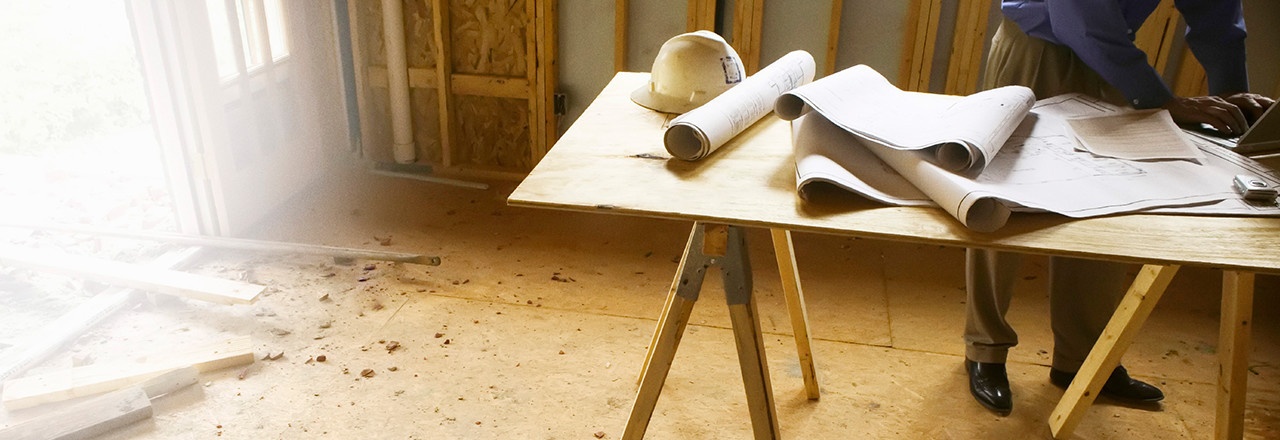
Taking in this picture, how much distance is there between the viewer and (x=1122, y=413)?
2.13 m

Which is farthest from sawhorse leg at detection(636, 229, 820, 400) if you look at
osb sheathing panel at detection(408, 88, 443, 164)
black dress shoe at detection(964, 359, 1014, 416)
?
osb sheathing panel at detection(408, 88, 443, 164)

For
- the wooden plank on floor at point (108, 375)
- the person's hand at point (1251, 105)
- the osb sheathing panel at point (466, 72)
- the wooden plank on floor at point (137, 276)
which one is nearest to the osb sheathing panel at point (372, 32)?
the osb sheathing panel at point (466, 72)

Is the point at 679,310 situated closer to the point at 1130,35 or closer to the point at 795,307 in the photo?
the point at 795,307

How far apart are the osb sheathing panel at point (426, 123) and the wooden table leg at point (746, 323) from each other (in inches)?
90.3

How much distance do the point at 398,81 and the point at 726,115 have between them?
7.40 ft

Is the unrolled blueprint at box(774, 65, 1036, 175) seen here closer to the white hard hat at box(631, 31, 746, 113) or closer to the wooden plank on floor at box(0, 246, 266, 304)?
the white hard hat at box(631, 31, 746, 113)

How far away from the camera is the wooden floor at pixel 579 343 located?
2.06 m

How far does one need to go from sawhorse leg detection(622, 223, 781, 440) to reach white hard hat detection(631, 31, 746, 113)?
0.29 metres

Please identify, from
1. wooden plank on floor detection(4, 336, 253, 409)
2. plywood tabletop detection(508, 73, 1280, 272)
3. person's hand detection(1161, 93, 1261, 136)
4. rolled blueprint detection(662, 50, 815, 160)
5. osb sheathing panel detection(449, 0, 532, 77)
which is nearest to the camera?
plywood tabletop detection(508, 73, 1280, 272)

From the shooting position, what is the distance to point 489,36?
327cm

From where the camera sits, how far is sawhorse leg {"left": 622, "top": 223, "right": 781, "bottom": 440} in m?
1.37

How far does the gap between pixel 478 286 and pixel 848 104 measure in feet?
5.12

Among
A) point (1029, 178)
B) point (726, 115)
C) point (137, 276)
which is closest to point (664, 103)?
point (726, 115)

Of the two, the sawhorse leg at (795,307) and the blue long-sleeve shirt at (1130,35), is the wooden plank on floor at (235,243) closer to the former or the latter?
the sawhorse leg at (795,307)
